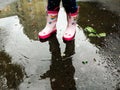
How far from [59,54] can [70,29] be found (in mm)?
558

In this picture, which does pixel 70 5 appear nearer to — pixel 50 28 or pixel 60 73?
pixel 50 28

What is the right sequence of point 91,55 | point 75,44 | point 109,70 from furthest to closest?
point 75,44 → point 91,55 → point 109,70

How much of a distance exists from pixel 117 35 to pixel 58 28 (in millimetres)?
918

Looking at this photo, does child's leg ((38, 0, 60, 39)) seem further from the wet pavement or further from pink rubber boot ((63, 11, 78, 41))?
pink rubber boot ((63, 11, 78, 41))

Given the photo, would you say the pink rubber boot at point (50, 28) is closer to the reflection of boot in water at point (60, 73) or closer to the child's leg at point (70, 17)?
the child's leg at point (70, 17)

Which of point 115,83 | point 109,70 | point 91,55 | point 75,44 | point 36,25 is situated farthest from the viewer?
point 36,25

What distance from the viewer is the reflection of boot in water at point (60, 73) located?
115 inches

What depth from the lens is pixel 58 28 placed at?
13.8ft

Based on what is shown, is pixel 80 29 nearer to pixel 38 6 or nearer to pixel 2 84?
pixel 38 6

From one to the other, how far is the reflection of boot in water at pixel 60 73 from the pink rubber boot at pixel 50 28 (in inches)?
14.4

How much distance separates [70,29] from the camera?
3924 mm

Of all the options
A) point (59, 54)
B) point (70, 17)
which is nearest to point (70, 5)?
point (70, 17)

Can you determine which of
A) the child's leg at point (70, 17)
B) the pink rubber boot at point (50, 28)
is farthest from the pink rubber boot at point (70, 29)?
the pink rubber boot at point (50, 28)

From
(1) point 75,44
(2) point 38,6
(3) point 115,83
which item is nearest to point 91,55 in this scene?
(1) point 75,44
